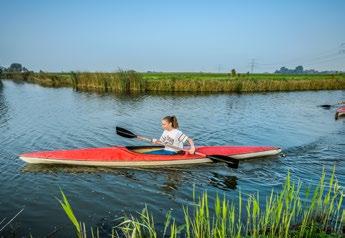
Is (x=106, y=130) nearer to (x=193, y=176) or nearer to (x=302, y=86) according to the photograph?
(x=193, y=176)

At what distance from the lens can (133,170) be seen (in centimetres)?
952

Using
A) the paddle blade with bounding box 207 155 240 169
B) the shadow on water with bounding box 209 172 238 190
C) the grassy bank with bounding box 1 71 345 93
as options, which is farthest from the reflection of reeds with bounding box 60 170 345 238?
the grassy bank with bounding box 1 71 345 93

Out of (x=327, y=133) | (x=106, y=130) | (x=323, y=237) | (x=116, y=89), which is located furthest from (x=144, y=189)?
(x=116, y=89)

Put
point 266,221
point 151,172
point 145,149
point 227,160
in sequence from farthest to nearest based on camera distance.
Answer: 1. point 145,149
2. point 151,172
3. point 227,160
4. point 266,221

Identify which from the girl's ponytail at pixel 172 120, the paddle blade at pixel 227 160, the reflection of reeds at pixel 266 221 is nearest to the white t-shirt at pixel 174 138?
the girl's ponytail at pixel 172 120

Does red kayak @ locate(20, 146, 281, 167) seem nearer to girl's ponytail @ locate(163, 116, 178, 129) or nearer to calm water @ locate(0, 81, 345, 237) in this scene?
calm water @ locate(0, 81, 345, 237)

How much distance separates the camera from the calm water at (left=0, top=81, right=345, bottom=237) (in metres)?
7.02

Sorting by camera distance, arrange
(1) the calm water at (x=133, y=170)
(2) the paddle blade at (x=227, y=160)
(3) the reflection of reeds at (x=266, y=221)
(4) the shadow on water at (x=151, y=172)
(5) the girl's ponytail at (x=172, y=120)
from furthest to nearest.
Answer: (5) the girl's ponytail at (x=172, y=120), (2) the paddle blade at (x=227, y=160), (4) the shadow on water at (x=151, y=172), (1) the calm water at (x=133, y=170), (3) the reflection of reeds at (x=266, y=221)

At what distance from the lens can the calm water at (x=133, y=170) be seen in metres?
7.02

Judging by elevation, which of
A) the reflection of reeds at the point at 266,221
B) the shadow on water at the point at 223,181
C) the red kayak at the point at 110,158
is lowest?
the shadow on water at the point at 223,181

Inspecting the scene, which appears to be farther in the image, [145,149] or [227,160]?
[145,149]

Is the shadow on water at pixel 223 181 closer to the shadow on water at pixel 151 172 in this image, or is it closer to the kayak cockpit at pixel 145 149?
the shadow on water at pixel 151 172

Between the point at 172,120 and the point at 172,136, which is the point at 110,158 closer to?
the point at 172,136

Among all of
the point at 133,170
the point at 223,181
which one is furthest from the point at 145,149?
the point at 223,181
